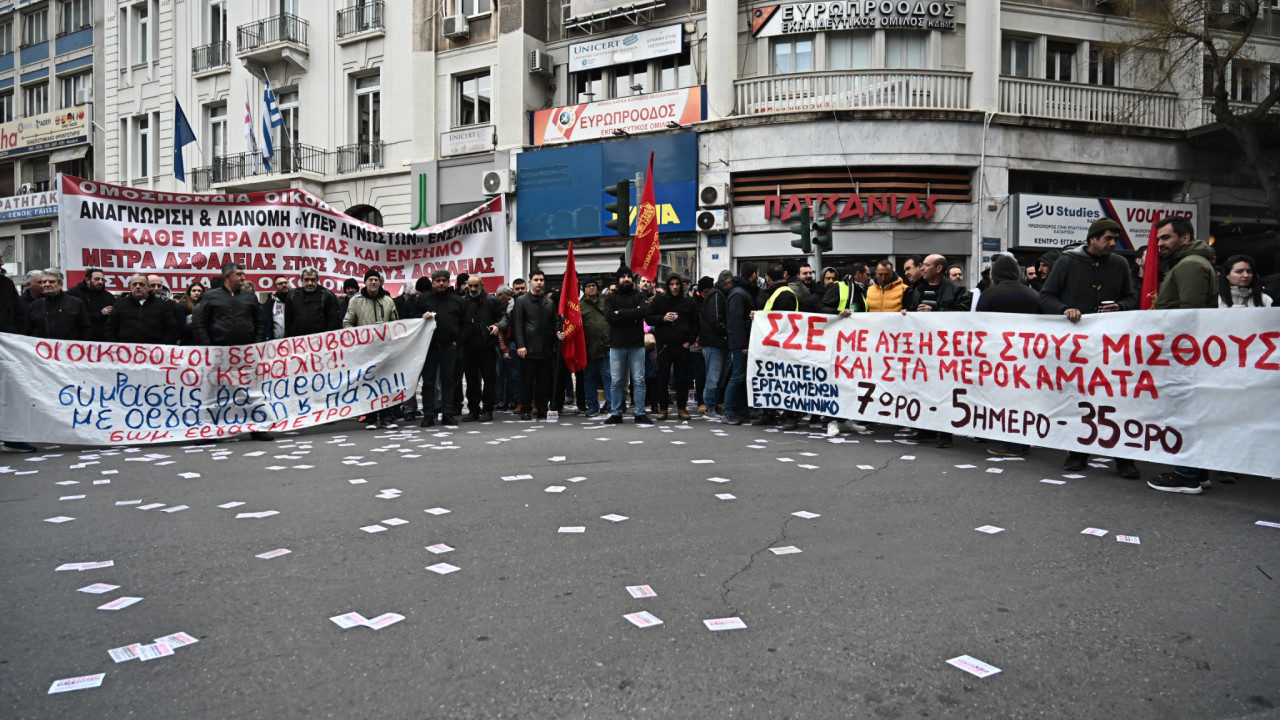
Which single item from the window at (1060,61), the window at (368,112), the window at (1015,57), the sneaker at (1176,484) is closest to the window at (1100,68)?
the window at (1060,61)

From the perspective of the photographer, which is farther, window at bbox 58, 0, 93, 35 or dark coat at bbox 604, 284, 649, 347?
window at bbox 58, 0, 93, 35

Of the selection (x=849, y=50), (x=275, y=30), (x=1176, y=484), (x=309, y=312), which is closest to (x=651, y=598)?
(x=1176, y=484)

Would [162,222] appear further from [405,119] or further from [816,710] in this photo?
[405,119]

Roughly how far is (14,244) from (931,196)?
36616 mm

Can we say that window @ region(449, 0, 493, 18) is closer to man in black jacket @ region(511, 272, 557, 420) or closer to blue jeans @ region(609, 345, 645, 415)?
man in black jacket @ region(511, 272, 557, 420)

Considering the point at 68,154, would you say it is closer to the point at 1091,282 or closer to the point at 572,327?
the point at 572,327

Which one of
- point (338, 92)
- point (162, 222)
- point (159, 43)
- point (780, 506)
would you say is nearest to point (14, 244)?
point (159, 43)

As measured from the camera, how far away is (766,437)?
360 inches

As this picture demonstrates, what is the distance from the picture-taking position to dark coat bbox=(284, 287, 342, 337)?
33.8 ft

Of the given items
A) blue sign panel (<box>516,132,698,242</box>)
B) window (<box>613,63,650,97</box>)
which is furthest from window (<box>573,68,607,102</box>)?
blue sign panel (<box>516,132,698,242</box>)

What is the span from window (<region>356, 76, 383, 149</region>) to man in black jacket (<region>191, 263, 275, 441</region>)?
58.5 ft

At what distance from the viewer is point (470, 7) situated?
25.0m

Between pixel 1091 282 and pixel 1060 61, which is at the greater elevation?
pixel 1060 61

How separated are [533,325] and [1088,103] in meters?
16.3
